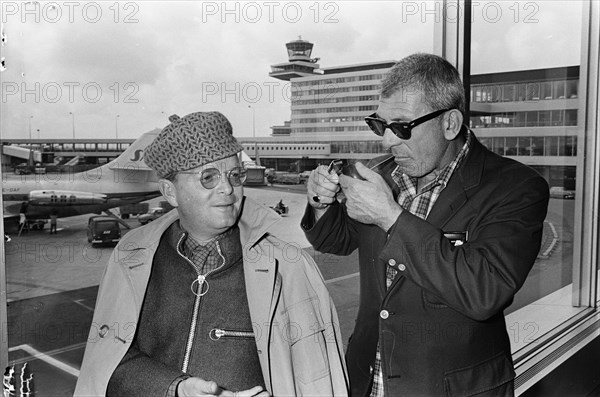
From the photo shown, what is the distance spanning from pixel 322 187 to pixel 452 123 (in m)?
0.40

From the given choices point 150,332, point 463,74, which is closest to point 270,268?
point 150,332

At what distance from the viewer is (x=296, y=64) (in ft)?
7.51

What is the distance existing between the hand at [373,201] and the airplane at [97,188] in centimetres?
54

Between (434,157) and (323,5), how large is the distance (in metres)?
0.94

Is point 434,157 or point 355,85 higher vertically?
point 355,85

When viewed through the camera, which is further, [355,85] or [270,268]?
[355,85]

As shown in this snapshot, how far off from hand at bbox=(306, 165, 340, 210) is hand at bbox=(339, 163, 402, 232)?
0.10 metres

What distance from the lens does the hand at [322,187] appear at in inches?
68.1

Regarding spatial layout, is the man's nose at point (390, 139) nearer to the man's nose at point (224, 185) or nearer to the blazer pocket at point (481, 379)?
the man's nose at point (224, 185)

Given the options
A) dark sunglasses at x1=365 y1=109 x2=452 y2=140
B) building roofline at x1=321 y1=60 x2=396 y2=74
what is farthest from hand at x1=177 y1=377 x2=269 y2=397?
building roofline at x1=321 y1=60 x2=396 y2=74

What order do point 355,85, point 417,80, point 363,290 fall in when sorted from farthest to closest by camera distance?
point 355,85, point 363,290, point 417,80

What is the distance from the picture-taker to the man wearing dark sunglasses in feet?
5.01

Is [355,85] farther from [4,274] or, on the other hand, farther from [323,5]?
[4,274]

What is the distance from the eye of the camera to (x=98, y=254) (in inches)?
76.7
